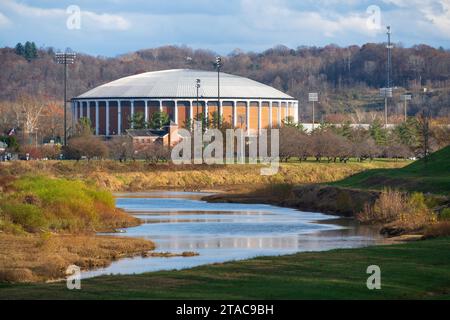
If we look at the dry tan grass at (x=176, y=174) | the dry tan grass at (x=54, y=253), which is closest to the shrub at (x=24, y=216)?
the dry tan grass at (x=54, y=253)

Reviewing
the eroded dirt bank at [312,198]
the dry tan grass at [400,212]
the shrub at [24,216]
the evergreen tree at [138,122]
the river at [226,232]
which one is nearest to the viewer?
the river at [226,232]

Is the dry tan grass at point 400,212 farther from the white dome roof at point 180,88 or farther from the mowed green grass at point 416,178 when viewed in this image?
the white dome roof at point 180,88

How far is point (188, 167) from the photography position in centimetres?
10638

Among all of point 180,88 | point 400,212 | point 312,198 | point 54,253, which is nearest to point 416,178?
point 312,198

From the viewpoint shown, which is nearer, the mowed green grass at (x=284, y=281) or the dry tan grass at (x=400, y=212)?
the mowed green grass at (x=284, y=281)

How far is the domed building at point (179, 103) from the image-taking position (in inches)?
6649

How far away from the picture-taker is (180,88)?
6860 inches

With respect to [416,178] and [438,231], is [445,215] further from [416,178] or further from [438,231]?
[416,178]

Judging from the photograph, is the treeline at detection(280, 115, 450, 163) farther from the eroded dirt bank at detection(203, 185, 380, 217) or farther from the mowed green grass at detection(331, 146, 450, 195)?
the mowed green grass at detection(331, 146, 450, 195)

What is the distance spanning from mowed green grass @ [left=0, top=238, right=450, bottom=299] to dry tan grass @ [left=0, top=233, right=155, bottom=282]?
12.4 feet

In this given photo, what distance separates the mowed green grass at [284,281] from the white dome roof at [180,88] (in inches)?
5387

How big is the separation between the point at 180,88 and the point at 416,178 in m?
107

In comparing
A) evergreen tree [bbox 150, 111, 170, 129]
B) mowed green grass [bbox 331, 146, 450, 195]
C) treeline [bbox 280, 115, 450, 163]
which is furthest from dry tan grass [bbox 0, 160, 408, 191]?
evergreen tree [bbox 150, 111, 170, 129]
